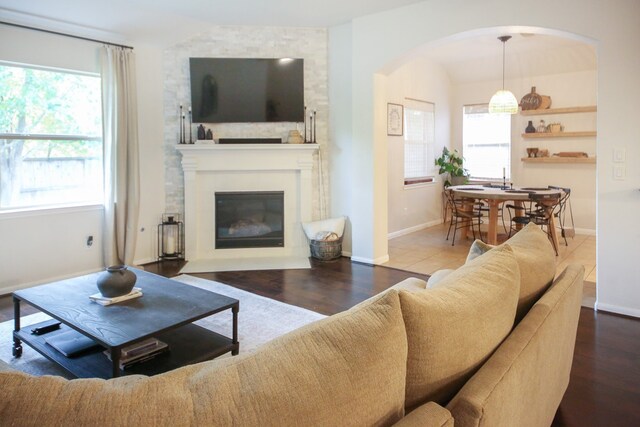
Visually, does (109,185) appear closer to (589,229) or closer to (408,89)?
(408,89)

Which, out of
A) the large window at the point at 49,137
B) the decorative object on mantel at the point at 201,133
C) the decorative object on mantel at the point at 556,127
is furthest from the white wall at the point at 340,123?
the decorative object on mantel at the point at 556,127

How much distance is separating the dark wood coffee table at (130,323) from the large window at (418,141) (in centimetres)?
525

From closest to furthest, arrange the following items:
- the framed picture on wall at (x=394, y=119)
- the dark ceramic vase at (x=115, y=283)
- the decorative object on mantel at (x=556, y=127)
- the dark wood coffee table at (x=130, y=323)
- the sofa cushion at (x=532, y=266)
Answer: the sofa cushion at (x=532, y=266)
the dark wood coffee table at (x=130, y=323)
the dark ceramic vase at (x=115, y=283)
the framed picture on wall at (x=394, y=119)
the decorative object on mantel at (x=556, y=127)

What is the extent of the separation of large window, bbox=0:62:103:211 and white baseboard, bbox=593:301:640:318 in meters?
5.04

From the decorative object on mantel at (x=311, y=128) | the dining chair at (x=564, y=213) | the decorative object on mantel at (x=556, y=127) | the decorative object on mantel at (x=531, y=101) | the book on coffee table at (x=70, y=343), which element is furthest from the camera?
the decorative object on mantel at (x=531, y=101)

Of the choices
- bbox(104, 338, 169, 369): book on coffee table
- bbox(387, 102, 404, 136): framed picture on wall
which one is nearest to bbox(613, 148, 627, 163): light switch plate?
bbox(387, 102, 404, 136): framed picture on wall

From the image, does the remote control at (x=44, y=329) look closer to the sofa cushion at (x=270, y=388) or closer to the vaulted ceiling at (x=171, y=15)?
the sofa cushion at (x=270, y=388)

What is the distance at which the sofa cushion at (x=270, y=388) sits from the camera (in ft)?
2.21

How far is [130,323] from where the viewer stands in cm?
236

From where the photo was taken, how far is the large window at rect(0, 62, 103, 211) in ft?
14.1

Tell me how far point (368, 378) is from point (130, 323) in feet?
6.09

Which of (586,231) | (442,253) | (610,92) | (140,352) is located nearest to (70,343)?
(140,352)

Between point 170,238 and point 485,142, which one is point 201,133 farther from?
point 485,142

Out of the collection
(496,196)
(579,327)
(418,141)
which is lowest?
(579,327)
